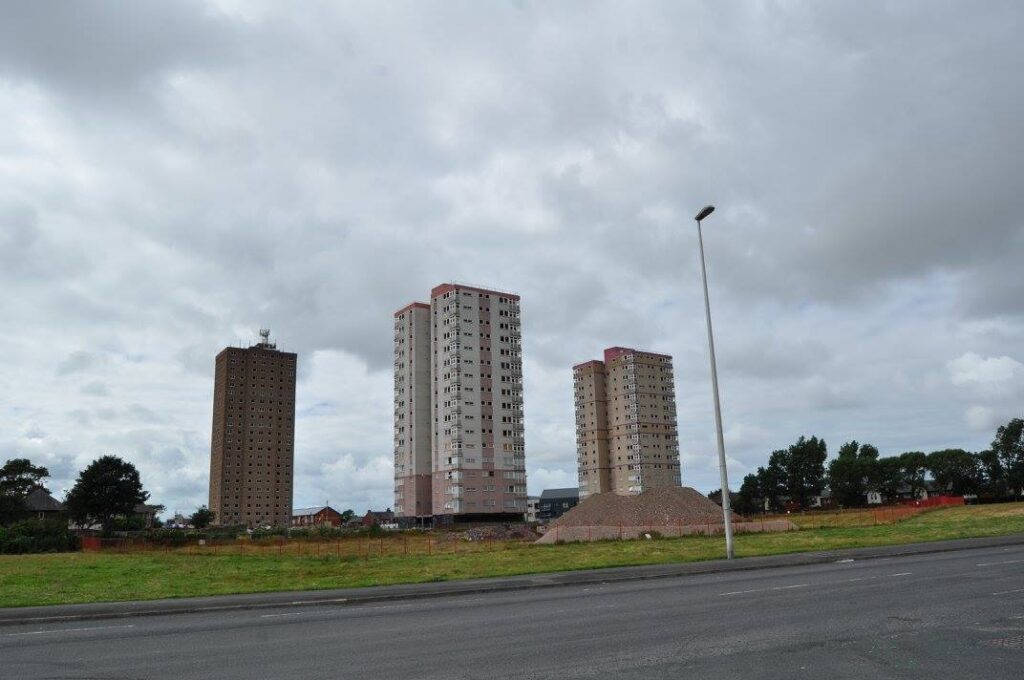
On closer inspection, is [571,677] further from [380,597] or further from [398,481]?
[398,481]

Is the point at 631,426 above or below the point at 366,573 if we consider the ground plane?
above

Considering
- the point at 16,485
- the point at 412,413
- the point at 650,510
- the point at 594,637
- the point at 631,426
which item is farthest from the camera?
the point at 631,426

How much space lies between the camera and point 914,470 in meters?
144

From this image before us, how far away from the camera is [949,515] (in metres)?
69.2

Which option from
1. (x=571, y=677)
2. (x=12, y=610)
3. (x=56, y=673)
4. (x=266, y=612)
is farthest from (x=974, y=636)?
(x=12, y=610)

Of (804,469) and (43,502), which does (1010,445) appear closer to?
(804,469)

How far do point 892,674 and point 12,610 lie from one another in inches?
787

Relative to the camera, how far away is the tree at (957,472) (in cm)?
13375

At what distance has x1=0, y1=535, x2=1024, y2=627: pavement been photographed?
59.1ft

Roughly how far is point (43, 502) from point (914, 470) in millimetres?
163773

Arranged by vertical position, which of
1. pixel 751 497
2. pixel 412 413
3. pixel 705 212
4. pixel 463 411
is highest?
pixel 412 413

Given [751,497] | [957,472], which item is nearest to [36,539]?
[751,497]

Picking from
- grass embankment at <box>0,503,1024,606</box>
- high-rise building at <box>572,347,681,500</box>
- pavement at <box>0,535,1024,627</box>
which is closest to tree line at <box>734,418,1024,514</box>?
high-rise building at <box>572,347,681,500</box>

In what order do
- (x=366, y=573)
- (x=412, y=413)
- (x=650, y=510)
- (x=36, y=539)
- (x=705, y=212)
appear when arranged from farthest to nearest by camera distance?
(x=412, y=413) → (x=36, y=539) → (x=650, y=510) → (x=705, y=212) → (x=366, y=573)
